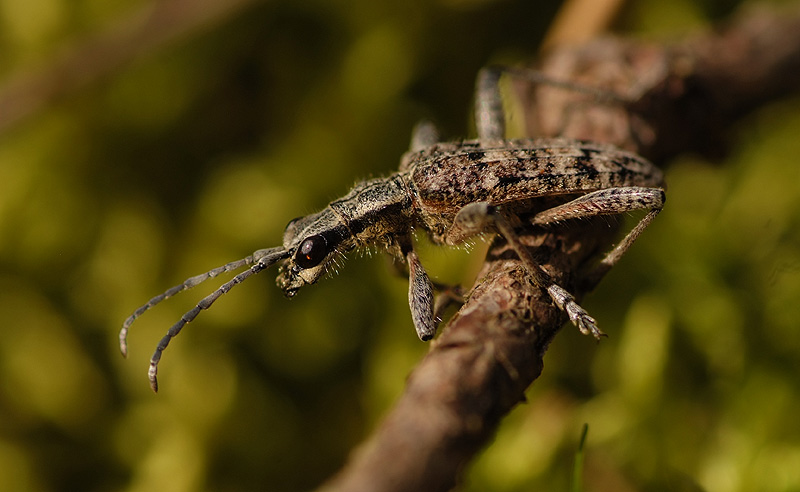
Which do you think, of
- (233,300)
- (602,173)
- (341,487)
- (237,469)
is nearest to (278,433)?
(237,469)

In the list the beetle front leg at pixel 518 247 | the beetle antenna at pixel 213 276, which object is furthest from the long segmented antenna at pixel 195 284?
the beetle front leg at pixel 518 247

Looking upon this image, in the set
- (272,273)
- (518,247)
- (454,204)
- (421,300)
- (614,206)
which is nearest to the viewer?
(518,247)

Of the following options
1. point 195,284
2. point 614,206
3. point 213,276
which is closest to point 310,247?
point 213,276

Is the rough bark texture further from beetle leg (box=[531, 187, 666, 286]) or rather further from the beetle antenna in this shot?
the beetle antenna

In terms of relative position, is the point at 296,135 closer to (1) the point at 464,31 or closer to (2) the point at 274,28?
(2) the point at 274,28

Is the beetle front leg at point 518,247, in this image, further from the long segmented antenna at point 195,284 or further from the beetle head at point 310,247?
the long segmented antenna at point 195,284

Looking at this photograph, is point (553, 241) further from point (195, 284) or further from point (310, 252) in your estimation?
point (195, 284)
